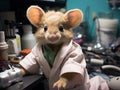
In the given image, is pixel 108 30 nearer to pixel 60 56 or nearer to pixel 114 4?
pixel 114 4

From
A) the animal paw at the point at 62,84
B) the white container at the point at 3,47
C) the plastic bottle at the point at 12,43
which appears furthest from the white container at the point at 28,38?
the animal paw at the point at 62,84

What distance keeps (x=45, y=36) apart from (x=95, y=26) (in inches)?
35.2

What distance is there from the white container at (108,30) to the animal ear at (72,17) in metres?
0.66

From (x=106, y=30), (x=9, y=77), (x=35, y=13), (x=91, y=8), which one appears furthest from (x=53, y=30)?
(x=91, y=8)

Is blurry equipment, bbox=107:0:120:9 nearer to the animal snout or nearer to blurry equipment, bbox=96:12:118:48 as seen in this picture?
blurry equipment, bbox=96:12:118:48

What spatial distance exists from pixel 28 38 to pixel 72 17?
396mm

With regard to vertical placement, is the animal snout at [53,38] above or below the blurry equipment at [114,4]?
below

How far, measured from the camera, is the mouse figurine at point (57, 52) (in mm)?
879

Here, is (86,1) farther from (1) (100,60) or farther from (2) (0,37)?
(2) (0,37)

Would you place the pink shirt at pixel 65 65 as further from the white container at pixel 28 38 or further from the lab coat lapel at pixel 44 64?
the white container at pixel 28 38

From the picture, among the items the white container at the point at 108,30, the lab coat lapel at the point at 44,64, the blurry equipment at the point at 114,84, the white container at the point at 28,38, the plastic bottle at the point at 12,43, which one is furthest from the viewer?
the white container at the point at 108,30

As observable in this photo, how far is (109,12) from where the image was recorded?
168 cm

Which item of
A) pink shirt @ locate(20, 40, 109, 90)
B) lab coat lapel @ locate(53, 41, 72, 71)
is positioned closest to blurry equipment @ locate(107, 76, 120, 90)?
pink shirt @ locate(20, 40, 109, 90)

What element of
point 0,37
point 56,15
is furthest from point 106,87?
point 0,37
